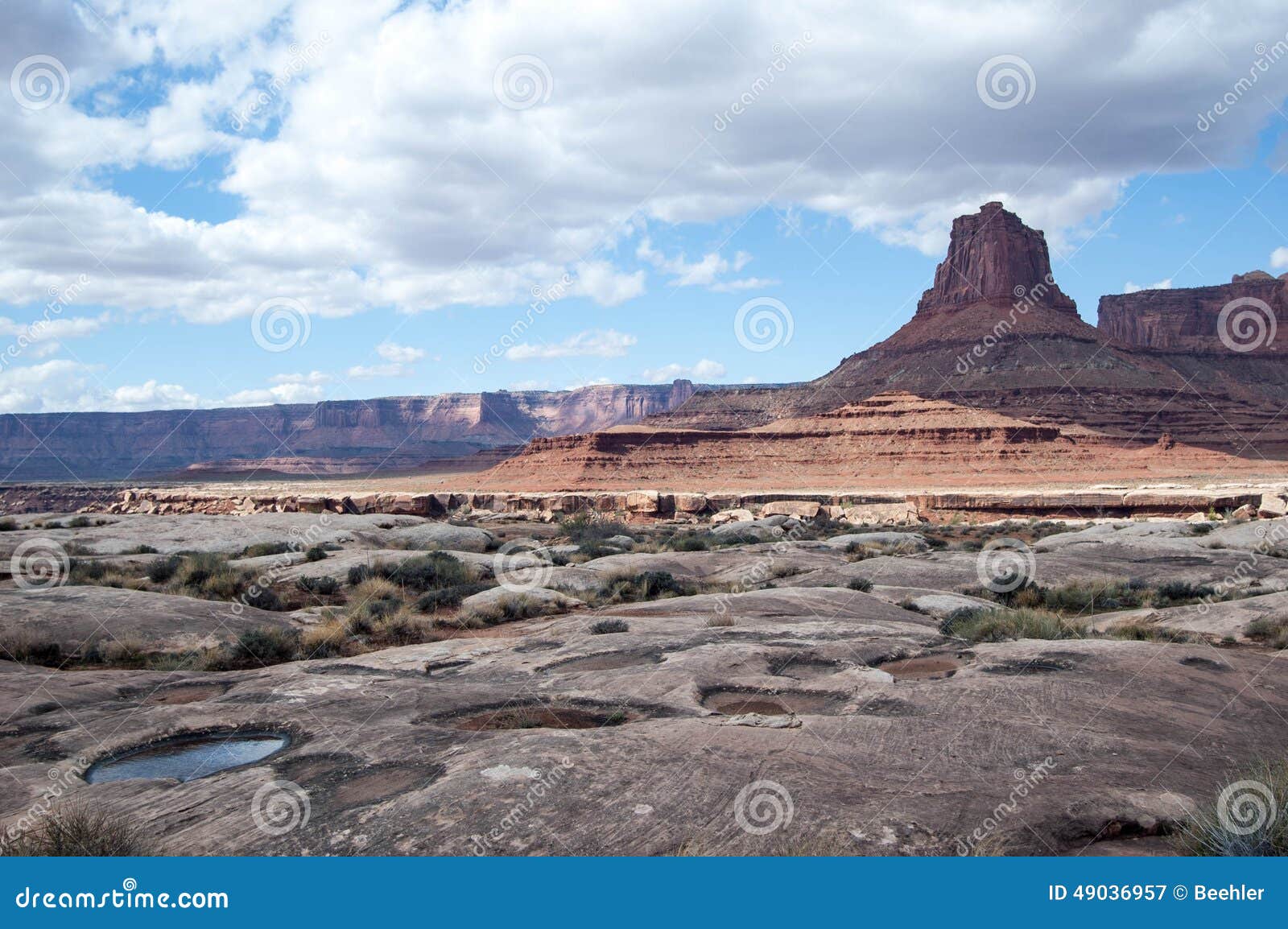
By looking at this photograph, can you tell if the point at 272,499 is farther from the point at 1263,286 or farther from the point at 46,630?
the point at 1263,286

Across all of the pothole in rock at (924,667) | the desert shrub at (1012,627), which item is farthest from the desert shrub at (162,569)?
the desert shrub at (1012,627)

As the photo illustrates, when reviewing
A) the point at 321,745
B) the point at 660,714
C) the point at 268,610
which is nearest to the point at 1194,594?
the point at 660,714

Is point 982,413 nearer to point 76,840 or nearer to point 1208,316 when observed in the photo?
point 76,840

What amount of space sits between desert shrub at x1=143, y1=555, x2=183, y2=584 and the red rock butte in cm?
4522

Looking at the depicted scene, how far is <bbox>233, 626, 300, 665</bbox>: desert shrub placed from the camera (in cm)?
995

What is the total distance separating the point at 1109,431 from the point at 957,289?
41011 millimetres

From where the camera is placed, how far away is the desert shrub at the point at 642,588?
1464 cm

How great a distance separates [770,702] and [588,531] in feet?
69.0

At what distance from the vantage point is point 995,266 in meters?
104

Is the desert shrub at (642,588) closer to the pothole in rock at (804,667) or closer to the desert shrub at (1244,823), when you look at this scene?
the pothole in rock at (804,667)

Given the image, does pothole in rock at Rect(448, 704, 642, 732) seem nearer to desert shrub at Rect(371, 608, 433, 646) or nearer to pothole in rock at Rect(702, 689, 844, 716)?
pothole in rock at Rect(702, 689, 844, 716)


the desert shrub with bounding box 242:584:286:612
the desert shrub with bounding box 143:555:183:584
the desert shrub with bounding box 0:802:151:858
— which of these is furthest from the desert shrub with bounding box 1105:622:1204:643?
the desert shrub with bounding box 143:555:183:584

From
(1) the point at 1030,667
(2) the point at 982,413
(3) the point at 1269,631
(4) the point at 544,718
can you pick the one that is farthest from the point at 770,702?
(2) the point at 982,413

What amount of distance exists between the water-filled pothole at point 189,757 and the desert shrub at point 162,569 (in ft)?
35.2
